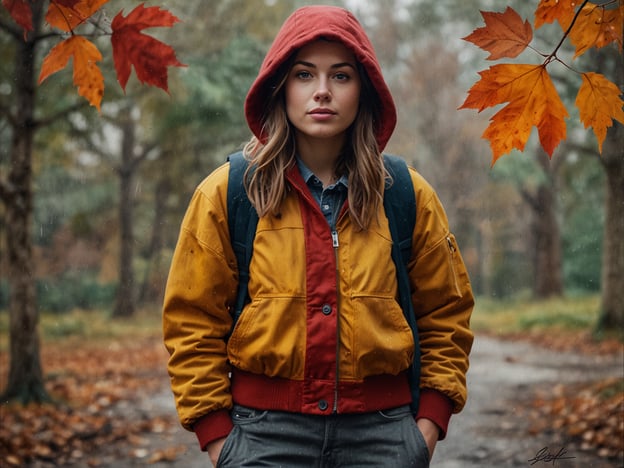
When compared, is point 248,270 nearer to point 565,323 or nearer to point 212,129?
point 212,129

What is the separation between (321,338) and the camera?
2.06 metres

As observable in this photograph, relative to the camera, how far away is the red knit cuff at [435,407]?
221 centimetres

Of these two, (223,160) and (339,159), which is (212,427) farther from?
(223,160)

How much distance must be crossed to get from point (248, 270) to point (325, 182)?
41 centimetres

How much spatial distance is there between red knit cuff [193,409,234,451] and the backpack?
292mm

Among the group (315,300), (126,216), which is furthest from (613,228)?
(126,216)

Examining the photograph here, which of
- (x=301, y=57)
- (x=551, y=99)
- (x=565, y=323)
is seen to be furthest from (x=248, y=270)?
(x=565, y=323)

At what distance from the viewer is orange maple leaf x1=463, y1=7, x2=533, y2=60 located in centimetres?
211

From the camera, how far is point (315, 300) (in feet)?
6.86

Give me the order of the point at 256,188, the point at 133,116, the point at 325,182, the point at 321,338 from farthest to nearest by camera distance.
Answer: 1. the point at 133,116
2. the point at 325,182
3. the point at 256,188
4. the point at 321,338

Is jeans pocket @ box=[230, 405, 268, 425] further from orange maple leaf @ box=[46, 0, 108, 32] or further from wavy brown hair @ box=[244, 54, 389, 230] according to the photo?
orange maple leaf @ box=[46, 0, 108, 32]

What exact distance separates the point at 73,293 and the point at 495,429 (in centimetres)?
1669

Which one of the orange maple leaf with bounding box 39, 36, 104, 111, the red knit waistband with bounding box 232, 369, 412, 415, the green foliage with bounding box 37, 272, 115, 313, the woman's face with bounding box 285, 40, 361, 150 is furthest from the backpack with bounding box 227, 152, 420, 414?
the green foliage with bounding box 37, 272, 115, 313

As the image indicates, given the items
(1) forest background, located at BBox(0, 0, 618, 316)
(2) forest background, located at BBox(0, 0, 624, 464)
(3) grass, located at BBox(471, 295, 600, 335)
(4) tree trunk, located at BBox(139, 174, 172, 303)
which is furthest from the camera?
(4) tree trunk, located at BBox(139, 174, 172, 303)
